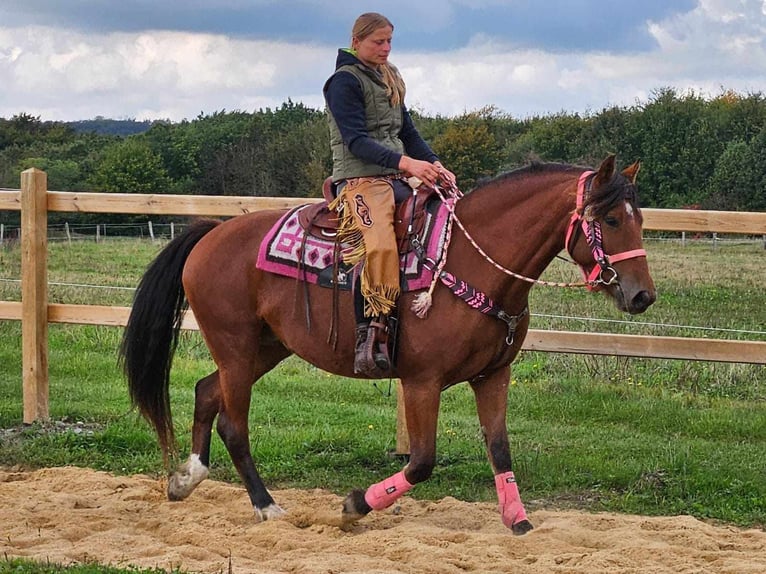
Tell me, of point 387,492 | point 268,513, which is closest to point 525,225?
point 387,492

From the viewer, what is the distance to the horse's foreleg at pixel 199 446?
6199 millimetres

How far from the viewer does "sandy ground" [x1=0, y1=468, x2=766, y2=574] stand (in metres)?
4.80

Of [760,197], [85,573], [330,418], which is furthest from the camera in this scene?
[760,197]

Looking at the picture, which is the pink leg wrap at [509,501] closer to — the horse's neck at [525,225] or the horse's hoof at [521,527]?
the horse's hoof at [521,527]

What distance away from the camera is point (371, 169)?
5660mm

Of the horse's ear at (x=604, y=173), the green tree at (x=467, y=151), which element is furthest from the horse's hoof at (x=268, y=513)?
the green tree at (x=467, y=151)

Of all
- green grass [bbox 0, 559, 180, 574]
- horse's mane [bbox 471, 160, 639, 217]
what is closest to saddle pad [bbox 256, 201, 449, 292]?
horse's mane [bbox 471, 160, 639, 217]

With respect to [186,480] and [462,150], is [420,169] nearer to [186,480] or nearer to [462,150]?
[186,480]

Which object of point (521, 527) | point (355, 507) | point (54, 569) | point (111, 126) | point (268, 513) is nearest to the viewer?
point (54, 569)

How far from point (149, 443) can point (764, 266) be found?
9645mm

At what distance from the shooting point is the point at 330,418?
824 centimetres

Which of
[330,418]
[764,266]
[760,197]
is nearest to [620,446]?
[330,418]

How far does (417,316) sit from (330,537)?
50.9 inches

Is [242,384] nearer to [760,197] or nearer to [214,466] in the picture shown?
[214,466]
